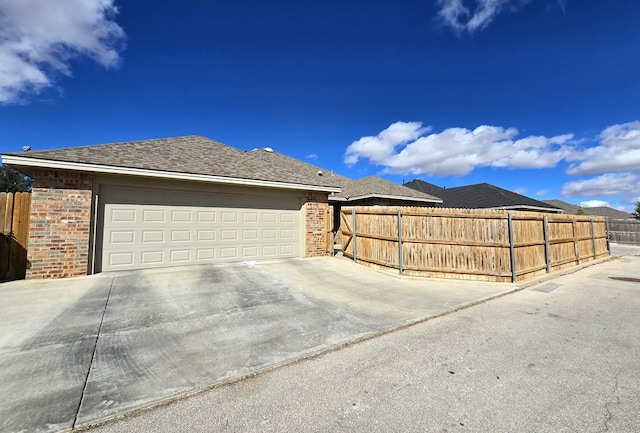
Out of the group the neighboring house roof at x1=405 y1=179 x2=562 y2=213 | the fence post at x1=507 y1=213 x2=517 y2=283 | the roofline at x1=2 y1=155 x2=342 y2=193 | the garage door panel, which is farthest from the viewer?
the neighboring house roof at x1=405 y1=179 x2=562 y2=213

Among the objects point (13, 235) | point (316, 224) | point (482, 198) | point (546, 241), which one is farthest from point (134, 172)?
point (482, 198)

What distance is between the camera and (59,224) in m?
6.94

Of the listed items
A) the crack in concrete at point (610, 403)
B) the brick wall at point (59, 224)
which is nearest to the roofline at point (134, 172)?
the brick wall at point (59, 224)

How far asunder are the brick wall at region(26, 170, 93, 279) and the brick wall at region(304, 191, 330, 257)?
6561 mm

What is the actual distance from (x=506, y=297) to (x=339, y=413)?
18.7 ft

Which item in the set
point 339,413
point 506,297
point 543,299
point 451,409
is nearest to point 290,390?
point 339,413

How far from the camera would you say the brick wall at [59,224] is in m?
6.73

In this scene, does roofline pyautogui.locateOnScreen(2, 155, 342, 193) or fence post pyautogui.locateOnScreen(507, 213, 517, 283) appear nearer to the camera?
roofline pyautogui.locateOnScreen(2, 155, 342, 193)

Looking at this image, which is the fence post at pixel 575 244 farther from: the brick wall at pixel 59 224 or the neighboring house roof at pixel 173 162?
the brick wall at pixel 59 224

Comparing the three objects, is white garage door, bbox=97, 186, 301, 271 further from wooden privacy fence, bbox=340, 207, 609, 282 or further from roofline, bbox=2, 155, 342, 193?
wooden privacy fence, bbox=340, 207, 609, 282

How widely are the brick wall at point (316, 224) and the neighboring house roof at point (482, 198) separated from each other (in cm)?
1432

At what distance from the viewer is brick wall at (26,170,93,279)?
673 centimetres

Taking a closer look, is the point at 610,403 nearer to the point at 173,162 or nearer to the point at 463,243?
the point at 463,243

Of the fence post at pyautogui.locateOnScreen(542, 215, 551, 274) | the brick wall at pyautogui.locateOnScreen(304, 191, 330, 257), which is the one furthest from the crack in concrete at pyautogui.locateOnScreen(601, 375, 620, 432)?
the brick wall at pyautogui.locateOnScreen(304, 191, 330, 257)
